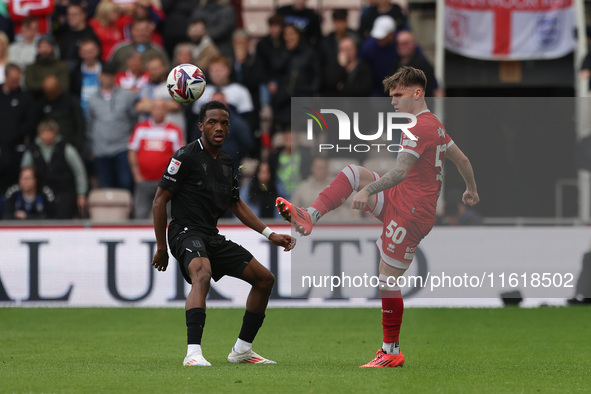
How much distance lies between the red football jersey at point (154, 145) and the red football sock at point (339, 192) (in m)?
6.97

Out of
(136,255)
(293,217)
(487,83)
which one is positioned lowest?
(136,255)

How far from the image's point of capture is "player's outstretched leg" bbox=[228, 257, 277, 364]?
343 inches

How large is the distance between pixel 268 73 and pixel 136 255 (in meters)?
3.78

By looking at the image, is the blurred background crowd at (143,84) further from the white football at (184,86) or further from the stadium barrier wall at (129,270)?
the white football at (184,86)

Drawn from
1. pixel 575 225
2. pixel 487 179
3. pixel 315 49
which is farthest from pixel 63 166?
pixel 575 225

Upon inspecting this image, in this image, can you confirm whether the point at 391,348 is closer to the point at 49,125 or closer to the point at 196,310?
the point at 196,310

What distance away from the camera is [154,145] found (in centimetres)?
1526

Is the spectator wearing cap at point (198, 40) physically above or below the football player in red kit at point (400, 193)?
above

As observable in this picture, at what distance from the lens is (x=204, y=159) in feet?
28.2

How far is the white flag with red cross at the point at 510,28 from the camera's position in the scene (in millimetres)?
17234

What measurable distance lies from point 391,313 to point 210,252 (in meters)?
1.52


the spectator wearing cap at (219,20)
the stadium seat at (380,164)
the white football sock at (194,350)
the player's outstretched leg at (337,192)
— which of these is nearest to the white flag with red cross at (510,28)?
the spectator wearing cap at (219,20)

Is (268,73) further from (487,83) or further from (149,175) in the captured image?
(487,83)

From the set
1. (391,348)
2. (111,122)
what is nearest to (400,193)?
(391,348)
